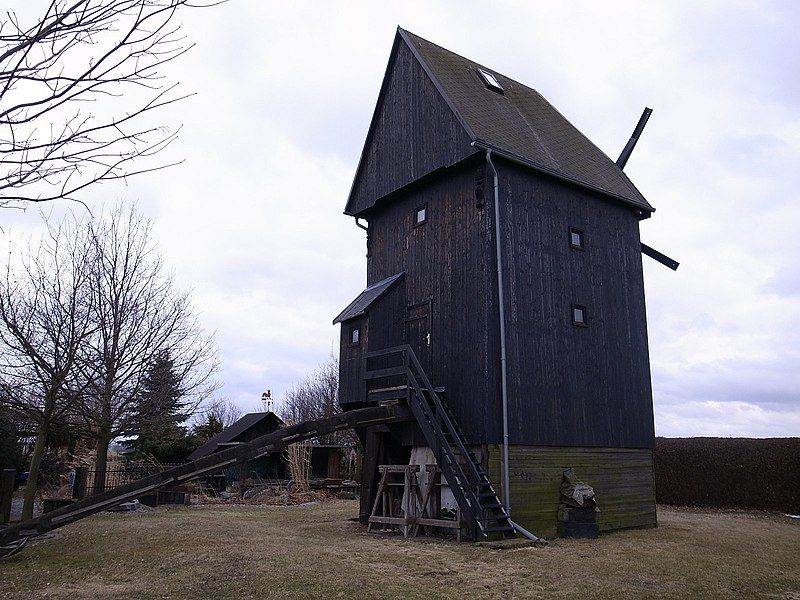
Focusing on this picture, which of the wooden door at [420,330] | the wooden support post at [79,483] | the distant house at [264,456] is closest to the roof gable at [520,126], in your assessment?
the wooden door at [420,330]

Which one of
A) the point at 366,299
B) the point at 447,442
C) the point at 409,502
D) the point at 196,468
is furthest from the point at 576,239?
the point at 196,468

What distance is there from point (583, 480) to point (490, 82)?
11680mm

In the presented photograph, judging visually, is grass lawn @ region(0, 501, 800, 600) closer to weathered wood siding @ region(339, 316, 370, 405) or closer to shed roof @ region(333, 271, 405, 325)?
weathered wood siding @ region(339, 316, 370, 405)

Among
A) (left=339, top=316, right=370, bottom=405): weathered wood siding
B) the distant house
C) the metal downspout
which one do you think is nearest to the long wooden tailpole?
(left=339, top=316, right=370, bottom=405): weathered wood siding

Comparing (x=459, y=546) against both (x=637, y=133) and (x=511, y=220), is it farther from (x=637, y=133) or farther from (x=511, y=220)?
(x=637, y=133)

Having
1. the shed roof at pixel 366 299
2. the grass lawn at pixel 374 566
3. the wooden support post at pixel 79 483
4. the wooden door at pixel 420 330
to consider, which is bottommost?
the grass lawn at pixel 374 566

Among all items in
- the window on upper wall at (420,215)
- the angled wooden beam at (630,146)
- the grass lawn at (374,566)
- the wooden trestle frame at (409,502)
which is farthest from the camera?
the angled wooden beam at (630,146)

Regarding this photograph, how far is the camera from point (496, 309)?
1498 centimetres

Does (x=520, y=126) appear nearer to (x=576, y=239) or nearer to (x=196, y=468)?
(x=576, y=239)

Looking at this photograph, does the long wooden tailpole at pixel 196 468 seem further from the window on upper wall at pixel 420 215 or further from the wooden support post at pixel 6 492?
the wooden support post at pixel 6 492

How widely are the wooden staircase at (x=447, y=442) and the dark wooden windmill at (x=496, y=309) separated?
47 mm

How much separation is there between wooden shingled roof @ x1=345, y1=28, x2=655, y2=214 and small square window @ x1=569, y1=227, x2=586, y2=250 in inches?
48.7

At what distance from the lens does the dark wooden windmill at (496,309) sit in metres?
14.7

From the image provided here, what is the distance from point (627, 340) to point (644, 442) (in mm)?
2746
